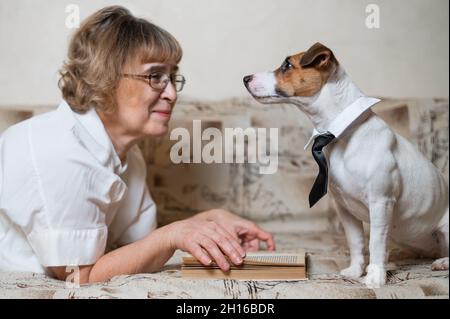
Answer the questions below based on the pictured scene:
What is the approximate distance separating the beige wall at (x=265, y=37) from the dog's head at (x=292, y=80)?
13cm

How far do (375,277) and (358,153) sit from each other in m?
0.22

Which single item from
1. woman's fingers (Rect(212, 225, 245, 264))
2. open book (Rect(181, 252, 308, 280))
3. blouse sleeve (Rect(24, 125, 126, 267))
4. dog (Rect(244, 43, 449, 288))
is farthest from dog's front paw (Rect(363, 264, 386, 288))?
blouse sleeve (Rect(24, 125, 126, 267))

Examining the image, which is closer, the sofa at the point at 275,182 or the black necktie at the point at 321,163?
the black necktie at the point at 321,163

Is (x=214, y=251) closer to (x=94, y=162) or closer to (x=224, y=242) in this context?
(x=224, y=242)

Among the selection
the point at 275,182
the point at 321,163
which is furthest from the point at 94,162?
the point at 275,182

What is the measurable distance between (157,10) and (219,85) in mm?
264

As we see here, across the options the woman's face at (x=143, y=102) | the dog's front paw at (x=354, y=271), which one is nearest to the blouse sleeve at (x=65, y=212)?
the woman's face at (x=143, y=102)

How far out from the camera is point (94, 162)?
4.21ft

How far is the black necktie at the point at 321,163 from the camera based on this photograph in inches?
44.3

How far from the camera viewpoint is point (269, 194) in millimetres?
1866

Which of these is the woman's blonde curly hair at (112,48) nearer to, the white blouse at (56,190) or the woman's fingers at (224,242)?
the white blouse at (56,190)

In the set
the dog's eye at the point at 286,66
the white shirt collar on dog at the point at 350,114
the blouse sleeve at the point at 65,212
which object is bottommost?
the blouse sleeve at the point at 65,212

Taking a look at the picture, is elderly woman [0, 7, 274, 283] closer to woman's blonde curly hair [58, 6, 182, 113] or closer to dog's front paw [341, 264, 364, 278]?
woman's blonde curly hair [58, 6, 182, 113]
